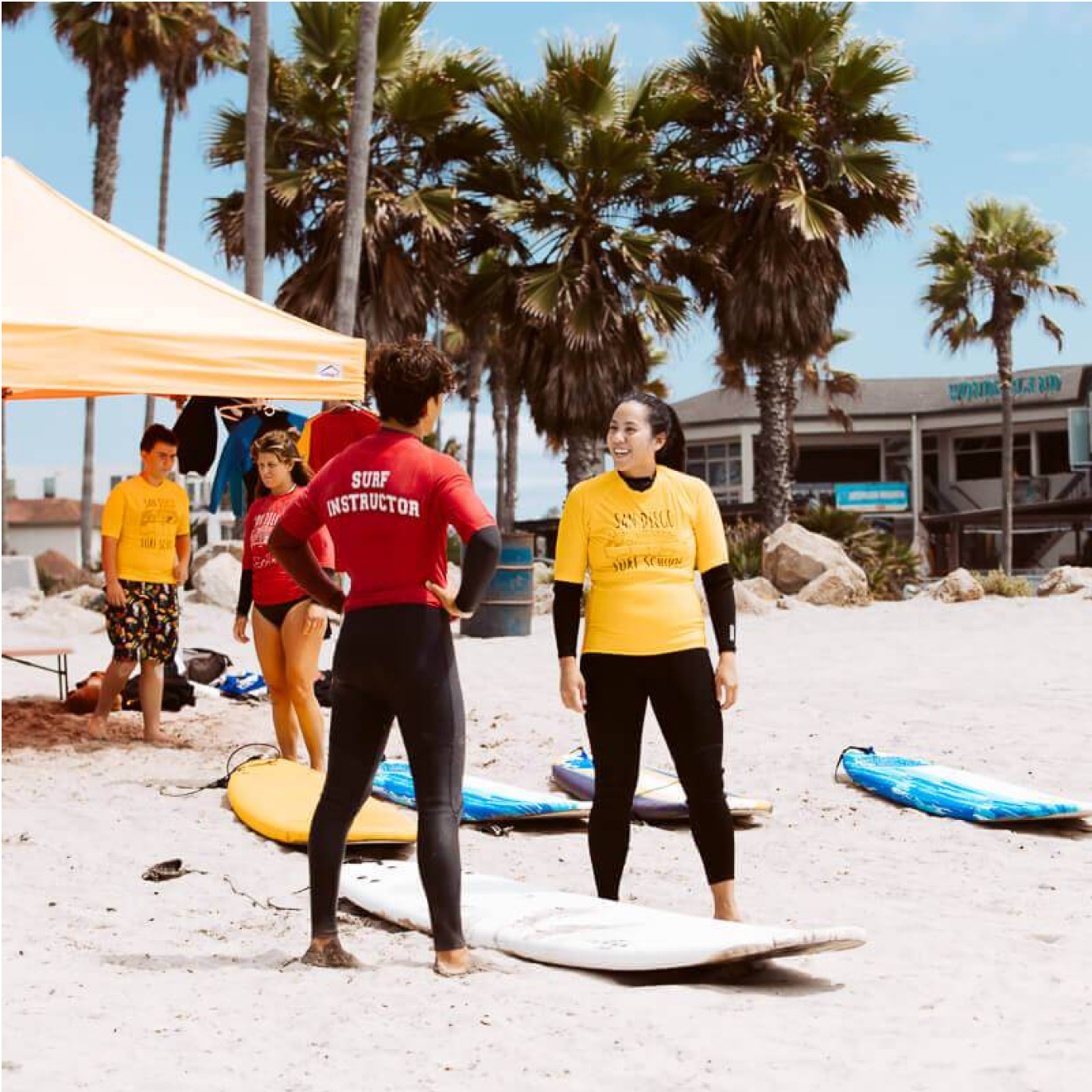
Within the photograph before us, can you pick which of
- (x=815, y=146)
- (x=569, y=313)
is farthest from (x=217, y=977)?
(x=815, y=146)

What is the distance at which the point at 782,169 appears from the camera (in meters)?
19.8

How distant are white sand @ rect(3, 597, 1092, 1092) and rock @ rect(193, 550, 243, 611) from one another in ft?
32.8

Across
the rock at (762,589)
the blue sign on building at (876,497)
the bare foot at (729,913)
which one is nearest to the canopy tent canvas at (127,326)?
the bare foot at (729,913)

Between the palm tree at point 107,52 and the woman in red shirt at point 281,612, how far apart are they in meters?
21.7

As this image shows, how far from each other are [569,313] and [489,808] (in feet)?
43.8

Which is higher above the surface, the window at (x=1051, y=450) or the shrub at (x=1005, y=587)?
the window at (x=1051, y=450)

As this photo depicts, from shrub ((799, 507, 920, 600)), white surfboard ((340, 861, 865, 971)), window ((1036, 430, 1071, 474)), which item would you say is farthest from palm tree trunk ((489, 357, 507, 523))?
white surfboard ((340, 861, 865, 971))

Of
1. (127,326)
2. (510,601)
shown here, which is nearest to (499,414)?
(510,601)

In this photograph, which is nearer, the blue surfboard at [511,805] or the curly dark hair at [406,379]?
the curly dark hair at [406,379]

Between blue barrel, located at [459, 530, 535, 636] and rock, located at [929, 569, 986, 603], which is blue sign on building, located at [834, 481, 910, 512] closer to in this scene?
rock, located at [929, 569, 986, 603]

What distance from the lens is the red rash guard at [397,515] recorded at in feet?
11.9

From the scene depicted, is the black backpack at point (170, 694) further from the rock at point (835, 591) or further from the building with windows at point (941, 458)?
the building with windows at point (941, 458)

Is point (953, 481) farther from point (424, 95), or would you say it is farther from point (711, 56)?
point (424, 95)

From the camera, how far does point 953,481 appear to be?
126 ft
